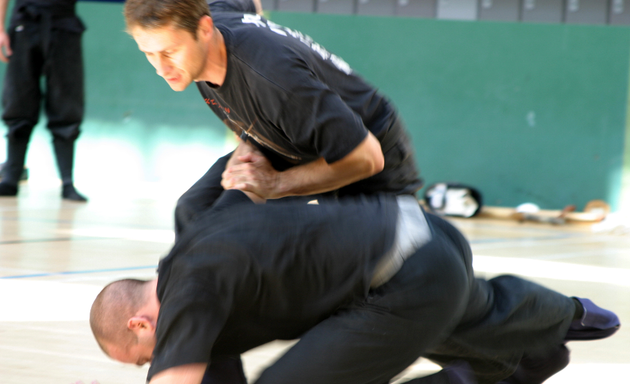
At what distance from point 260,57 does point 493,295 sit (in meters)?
0.66

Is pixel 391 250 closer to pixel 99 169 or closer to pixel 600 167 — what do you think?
pixel 600 167

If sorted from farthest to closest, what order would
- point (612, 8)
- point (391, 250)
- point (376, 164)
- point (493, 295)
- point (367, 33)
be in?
1. point (612, 8)
2. point (367, 33)
3. point (376, 164)
4. point (493, 295)
5. point (391, 250)

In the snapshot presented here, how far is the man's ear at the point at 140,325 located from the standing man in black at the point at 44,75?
3756 millimetres

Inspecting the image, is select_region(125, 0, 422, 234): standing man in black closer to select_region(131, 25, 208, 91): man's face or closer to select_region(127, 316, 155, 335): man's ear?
select_region(131, 25, 208, 91): man's face

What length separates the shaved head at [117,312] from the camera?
4.01ft

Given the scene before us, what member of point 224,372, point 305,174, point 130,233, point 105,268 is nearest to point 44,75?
point 130,233

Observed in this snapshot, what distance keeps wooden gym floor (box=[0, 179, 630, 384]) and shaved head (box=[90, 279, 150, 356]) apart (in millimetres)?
271

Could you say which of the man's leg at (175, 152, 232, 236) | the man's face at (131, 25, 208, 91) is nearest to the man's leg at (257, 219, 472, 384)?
the man's leg at (175, 152, 232, 236)

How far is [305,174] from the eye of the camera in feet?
5.25

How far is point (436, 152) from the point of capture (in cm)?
598

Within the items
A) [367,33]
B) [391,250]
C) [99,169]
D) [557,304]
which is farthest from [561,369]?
[99,169]

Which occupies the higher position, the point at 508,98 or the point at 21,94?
the point at 21,94

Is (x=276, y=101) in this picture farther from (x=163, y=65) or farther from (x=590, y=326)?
→ (x=590, y=326)

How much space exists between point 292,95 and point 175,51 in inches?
10.5
